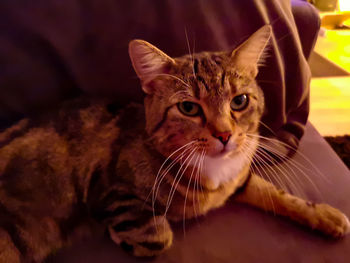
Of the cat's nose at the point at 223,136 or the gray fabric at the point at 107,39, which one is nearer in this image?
the cat's nose at the point at 223,136

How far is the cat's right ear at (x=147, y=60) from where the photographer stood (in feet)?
2.37

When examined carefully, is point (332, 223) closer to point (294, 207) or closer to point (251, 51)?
point (294, 207)

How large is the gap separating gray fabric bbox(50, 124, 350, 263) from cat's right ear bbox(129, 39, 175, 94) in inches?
17.3

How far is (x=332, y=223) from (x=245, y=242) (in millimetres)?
245

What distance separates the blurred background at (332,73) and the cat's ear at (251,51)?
105 cm

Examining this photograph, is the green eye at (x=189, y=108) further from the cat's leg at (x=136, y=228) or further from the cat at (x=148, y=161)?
the cat's leg at (x=136, y=228)

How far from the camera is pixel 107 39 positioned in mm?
899

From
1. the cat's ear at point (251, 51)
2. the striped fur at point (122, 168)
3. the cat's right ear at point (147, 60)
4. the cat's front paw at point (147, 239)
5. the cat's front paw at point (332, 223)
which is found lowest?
the cat's front paw at point (332, 223)

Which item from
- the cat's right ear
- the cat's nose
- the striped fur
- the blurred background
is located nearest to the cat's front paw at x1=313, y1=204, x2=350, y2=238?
the striped fur

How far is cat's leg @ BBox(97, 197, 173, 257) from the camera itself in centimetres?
76

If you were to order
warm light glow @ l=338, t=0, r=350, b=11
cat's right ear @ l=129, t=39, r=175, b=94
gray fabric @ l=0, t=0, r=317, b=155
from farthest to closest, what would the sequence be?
warm light glow @ l=338, t=0, r=350, b=11
gray fabric @ l=0, t=0, r=317, b=155
cat's right ear @ l=129, t=39, r=175, b=94

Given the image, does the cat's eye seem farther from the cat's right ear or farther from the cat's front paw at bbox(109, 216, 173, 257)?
the cat's front paw at bbox(109, 216, 173, 257)

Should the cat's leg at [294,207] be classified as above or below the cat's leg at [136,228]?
below

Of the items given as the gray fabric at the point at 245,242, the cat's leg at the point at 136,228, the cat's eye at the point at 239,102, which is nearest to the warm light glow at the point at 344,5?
the gray fabric at the point at 245,242
